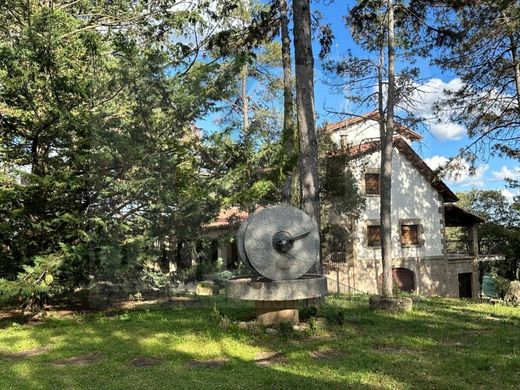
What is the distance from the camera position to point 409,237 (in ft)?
79.8

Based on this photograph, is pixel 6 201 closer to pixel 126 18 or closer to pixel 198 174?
pixel 198 174

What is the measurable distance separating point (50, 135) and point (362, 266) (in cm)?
1631

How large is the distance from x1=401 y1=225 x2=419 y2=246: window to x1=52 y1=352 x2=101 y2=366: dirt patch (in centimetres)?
1971

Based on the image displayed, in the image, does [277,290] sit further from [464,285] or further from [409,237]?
[464,285]

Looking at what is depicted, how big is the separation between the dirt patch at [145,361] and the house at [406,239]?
615 inches

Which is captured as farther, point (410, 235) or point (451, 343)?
point (410, 235)

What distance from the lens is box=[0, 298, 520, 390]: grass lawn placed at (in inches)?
209

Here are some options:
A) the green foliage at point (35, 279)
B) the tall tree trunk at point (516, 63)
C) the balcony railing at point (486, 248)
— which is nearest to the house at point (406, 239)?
the balcony railing at point (486, 248)

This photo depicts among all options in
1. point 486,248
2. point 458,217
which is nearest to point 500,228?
point 458,217

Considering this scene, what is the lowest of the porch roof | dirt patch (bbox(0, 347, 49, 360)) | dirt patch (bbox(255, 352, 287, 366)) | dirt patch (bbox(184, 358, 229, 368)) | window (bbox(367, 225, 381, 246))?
dirt patch (bbox(0, 347, 49, 360))

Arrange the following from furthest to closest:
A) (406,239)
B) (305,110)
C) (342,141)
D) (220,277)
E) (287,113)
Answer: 1. (406,239)
2. (342,141)
3. (220,277)
4. (287,113)
5. (305,110)

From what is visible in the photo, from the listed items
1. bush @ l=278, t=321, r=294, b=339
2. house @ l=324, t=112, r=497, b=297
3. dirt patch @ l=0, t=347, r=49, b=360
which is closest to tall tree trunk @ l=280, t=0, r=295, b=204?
bush @ l=278, t=321, r=294, b=339

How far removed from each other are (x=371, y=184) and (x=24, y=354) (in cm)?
1889

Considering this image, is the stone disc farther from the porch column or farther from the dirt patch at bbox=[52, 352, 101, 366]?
the porch column
